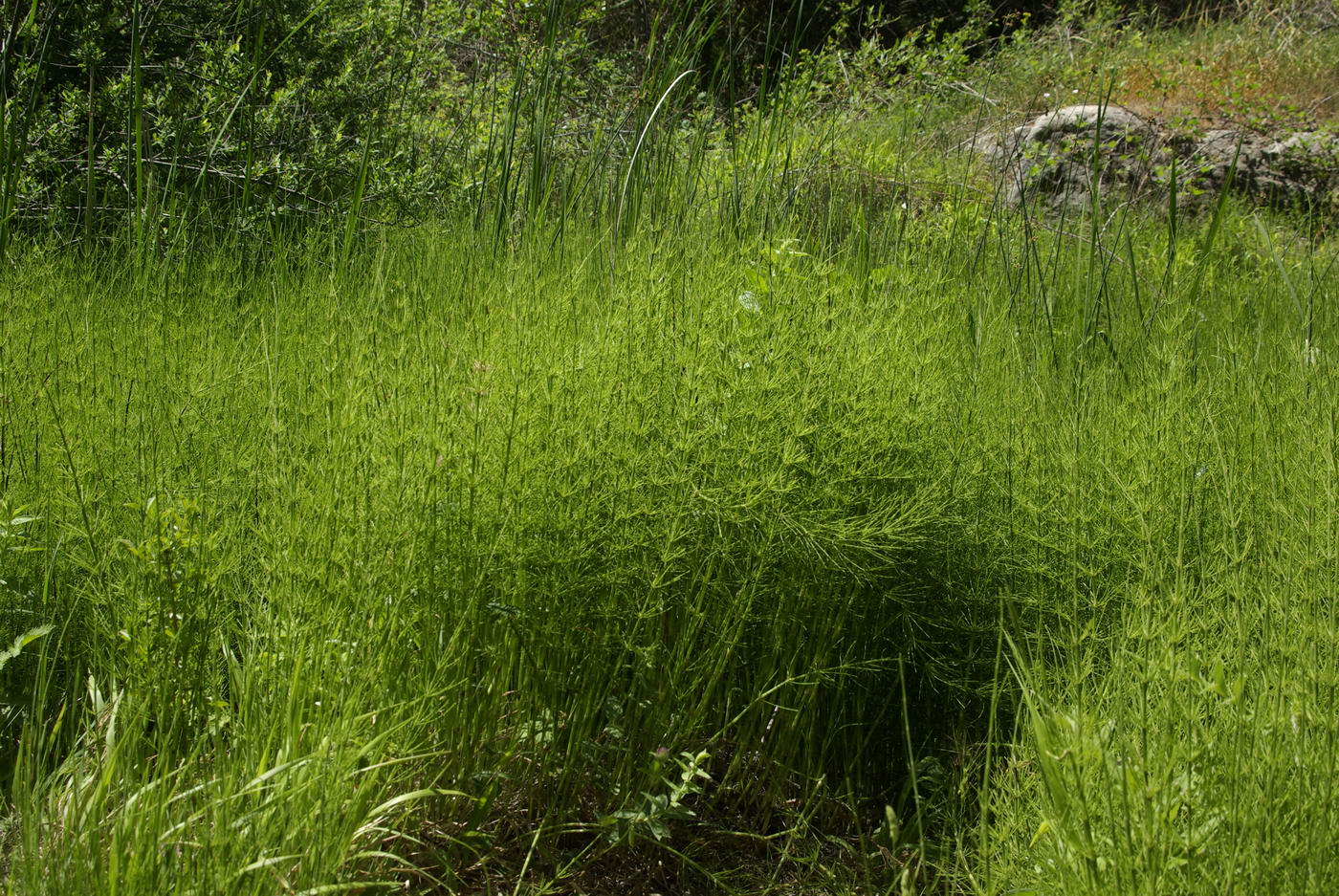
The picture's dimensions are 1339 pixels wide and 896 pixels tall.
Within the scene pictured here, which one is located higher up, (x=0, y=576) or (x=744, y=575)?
(x=744, y=575)

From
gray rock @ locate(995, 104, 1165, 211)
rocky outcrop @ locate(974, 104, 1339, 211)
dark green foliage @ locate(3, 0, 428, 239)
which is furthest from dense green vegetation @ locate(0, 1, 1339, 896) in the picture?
rocky outcrop @ locate(974, 104, 1339, 211)

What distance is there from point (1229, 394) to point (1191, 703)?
1.46 meters

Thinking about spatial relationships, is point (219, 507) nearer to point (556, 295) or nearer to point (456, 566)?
point (456, 566)

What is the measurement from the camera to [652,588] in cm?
167

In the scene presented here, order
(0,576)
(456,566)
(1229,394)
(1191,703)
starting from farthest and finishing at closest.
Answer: (1229,394)
(0,576)
(456,566)
(1191,703)

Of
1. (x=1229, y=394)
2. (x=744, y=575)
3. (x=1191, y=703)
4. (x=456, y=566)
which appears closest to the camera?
(x=1191, y=703)

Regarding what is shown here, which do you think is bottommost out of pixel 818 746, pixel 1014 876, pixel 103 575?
pixel 818 746

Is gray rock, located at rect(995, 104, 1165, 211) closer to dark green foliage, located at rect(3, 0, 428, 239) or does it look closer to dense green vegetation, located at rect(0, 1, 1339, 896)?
dense green vegetation, located at rect(0, 1, 1339, 896)

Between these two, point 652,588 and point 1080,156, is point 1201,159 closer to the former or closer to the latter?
point 1080,156

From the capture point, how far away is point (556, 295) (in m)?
2.17

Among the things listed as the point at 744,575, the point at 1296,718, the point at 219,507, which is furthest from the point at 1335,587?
the point at 219,507

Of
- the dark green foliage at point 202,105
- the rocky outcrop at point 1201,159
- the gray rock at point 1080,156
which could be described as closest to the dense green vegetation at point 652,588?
the dark green foliage at point 202,105

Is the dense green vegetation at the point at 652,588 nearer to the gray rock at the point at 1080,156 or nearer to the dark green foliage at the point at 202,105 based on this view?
the dark green foliage at the point at 202,105

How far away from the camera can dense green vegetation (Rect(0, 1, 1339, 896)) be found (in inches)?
52.2
